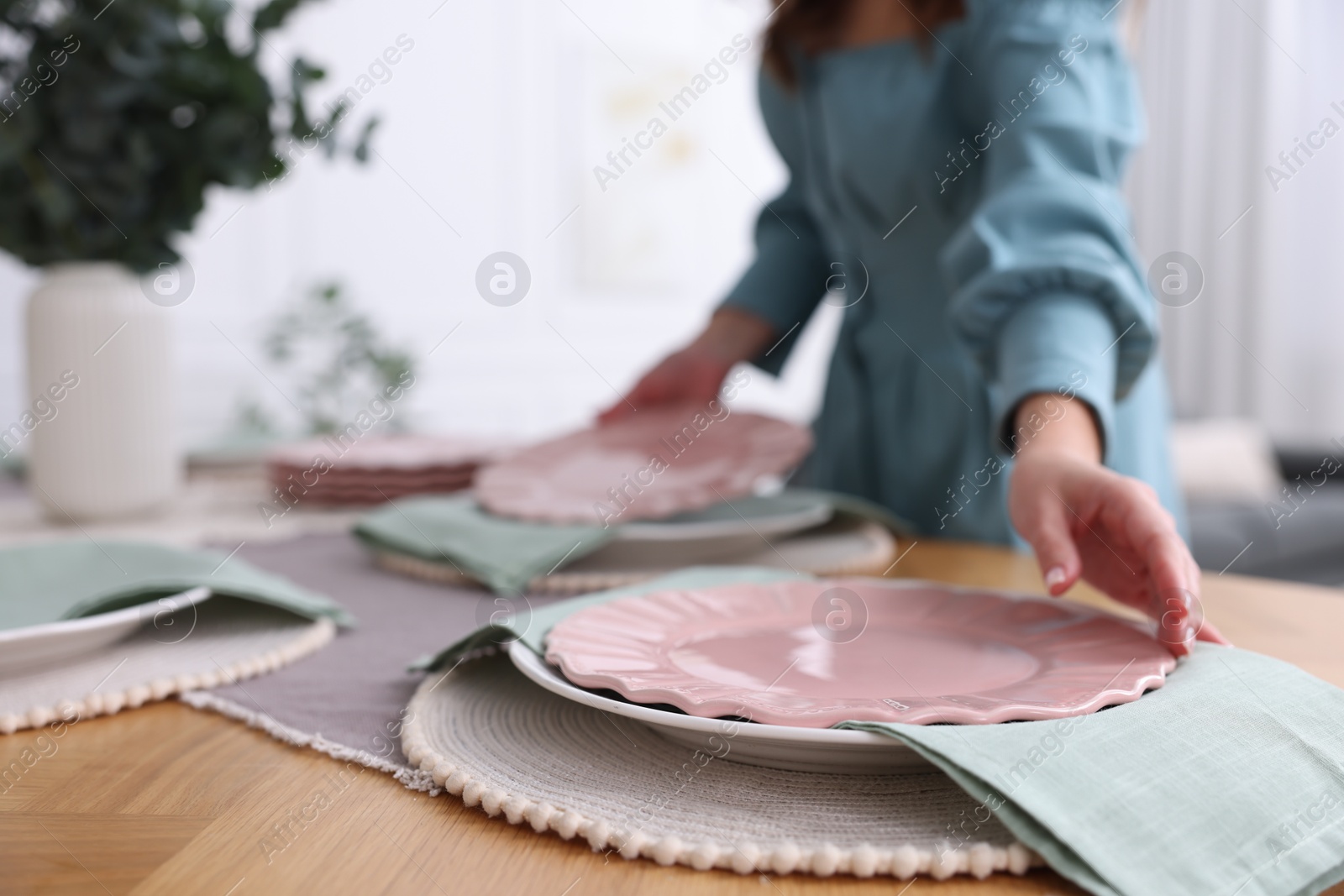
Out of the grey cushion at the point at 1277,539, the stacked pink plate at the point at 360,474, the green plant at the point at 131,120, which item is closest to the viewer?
the green plant at the point at 131,120

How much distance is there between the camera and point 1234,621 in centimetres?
64

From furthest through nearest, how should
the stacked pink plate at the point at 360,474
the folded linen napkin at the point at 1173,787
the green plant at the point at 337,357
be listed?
the green plant at the point at 337,357, the stacked pink plate at the point at 360,474, the folded linen napkin at the point at 1173,787

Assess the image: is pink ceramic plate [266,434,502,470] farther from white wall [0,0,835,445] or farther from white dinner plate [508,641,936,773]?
white wall [0,0,835,445]

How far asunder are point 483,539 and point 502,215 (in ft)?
11.7

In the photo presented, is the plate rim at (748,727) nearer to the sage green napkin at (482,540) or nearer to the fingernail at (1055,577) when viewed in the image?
the fingernail at (1055,577)

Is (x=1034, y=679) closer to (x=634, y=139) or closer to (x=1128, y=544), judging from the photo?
(x=1128, y=544)

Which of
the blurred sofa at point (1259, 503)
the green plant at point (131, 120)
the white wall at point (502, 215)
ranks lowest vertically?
the blurred sofa at point (1259, 503)

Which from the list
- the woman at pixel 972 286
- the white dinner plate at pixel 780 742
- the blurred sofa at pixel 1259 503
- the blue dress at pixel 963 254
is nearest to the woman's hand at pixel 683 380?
the woman at pixel 972 286

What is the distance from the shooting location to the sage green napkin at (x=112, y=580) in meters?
0.57

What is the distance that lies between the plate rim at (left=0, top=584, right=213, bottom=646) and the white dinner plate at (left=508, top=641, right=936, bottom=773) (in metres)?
0.26

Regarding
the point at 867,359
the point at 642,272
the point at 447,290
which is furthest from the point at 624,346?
the point at 867,359

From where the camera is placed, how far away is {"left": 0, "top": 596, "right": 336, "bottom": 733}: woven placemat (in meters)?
0.49

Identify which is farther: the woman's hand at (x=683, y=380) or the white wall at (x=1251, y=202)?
the white wall at (x=1251, y=202)

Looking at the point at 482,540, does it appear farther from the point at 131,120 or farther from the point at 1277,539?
the point at 1277,539
